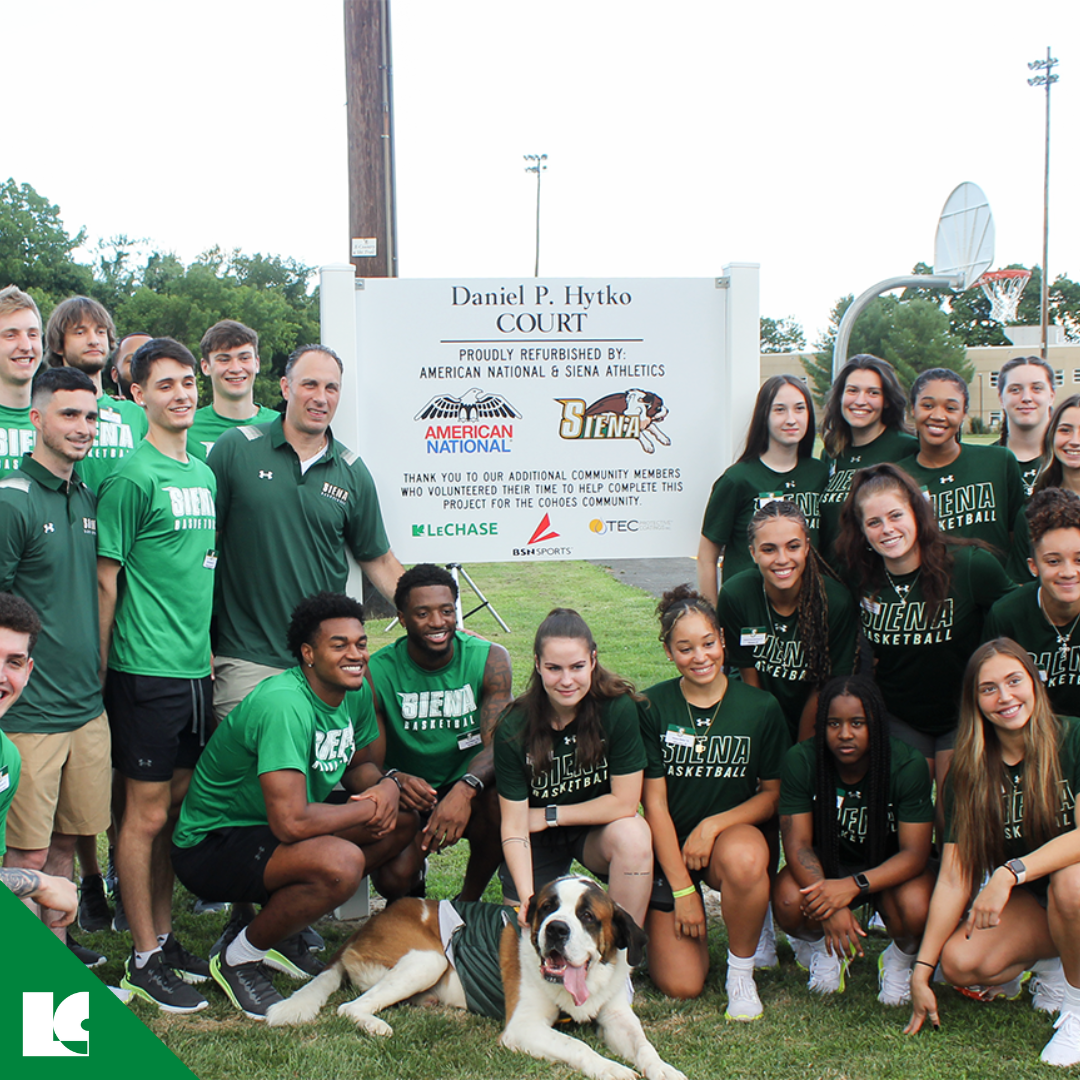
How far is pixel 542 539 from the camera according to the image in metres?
5.32

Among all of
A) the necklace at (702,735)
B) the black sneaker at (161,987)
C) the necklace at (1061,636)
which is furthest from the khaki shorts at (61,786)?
the necklace at (1061,636)

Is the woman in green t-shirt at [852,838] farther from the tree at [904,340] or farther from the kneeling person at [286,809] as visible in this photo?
the tree at [904,340]

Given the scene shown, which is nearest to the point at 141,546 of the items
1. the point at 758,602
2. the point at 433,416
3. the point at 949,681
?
the point at 433,416

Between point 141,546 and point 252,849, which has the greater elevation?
point 141,546

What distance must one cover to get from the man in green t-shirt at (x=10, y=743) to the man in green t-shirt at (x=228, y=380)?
177cm

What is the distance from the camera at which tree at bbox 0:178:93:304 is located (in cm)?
4188

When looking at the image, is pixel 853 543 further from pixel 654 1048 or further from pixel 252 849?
pixel 252 849

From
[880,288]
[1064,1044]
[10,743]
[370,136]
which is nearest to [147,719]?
[10,743]

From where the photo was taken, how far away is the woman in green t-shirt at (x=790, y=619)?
4.21 meters

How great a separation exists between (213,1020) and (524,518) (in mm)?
2684

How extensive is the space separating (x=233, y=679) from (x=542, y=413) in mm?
2021

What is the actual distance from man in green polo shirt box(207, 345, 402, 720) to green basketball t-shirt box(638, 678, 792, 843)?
1629 millimetres

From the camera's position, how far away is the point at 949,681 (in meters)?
4.23

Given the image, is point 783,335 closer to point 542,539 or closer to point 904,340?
point 904,340
